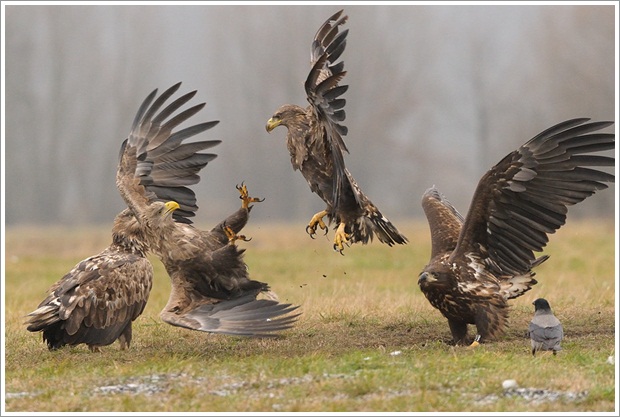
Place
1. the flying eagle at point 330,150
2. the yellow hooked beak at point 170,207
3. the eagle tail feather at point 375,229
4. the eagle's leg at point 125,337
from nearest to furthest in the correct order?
the flying eagle at point 330,150 < the eagle's leg at point 125,337 < the yellow hooked beak at point 170,207 < the eagle tail feather at point 375,229

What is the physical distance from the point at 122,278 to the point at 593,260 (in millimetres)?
11728

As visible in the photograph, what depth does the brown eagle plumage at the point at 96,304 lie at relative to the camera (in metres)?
8.59

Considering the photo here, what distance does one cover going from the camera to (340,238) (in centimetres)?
957

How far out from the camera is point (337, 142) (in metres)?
8.70

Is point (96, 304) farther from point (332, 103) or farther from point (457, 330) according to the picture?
point (457, 330)

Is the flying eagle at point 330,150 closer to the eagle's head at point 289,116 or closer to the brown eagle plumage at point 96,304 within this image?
the eagle's head at point 289,116

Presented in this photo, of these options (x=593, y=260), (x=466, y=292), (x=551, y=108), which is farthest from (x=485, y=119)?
(x=466, y=292)

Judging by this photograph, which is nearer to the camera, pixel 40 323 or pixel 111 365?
pixel 111 365

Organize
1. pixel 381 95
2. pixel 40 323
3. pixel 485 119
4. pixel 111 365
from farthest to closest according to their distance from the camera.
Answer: pixel 485 119
pixel 381 95
pixel 40 323
pixel 111 365

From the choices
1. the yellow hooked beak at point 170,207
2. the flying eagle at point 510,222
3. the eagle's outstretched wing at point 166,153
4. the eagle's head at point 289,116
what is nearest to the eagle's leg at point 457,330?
the flying eagle at point 510,222

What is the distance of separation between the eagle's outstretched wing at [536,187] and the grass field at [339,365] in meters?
0.96

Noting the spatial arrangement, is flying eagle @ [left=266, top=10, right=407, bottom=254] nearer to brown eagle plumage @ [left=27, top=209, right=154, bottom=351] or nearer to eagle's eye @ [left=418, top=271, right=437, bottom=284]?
eagle's eye @ [left=418, top=271, right=437, bottom=284]

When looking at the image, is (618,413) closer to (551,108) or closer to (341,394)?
(341,394)

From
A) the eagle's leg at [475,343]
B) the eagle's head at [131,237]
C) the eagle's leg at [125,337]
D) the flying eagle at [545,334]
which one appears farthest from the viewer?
the eagle's head at [131,237]
